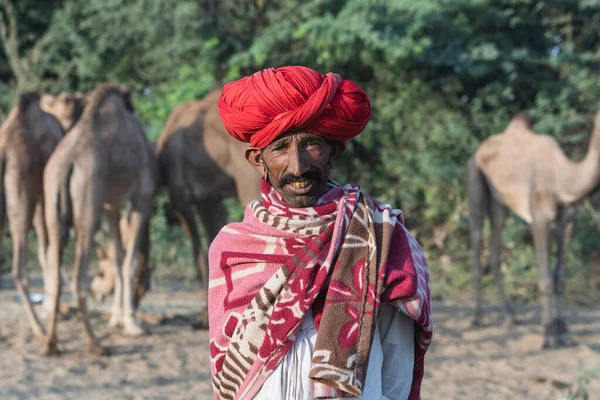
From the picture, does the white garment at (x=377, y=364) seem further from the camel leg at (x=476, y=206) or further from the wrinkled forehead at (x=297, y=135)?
the camel leg at (x=476, y=206)

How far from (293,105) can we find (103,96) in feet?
20.2

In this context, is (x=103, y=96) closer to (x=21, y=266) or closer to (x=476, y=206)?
(x=21, y=266)

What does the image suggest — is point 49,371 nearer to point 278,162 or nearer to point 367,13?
point 278,162

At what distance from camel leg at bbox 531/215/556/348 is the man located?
20.0 ft

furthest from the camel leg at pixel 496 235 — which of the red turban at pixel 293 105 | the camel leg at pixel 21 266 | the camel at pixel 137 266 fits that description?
the red turban at pixel 293 105

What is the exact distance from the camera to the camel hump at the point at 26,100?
24.8 ft

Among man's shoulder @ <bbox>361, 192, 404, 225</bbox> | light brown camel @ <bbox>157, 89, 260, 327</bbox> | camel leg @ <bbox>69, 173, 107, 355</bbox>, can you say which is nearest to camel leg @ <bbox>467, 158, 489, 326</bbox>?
light brown camel @ <bbox>157, 89, 260, 327</bbox>

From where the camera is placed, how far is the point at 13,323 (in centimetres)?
811

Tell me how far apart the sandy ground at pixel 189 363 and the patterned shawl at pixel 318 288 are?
3.85 metres

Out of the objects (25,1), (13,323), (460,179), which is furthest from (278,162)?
(25,1)

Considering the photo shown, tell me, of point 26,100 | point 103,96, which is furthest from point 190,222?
point 26,100

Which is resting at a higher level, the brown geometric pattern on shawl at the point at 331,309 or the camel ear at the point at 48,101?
the camel ear at the point at 48,101

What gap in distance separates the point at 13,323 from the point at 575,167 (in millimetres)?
6205

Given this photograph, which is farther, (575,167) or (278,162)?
(575,167)
